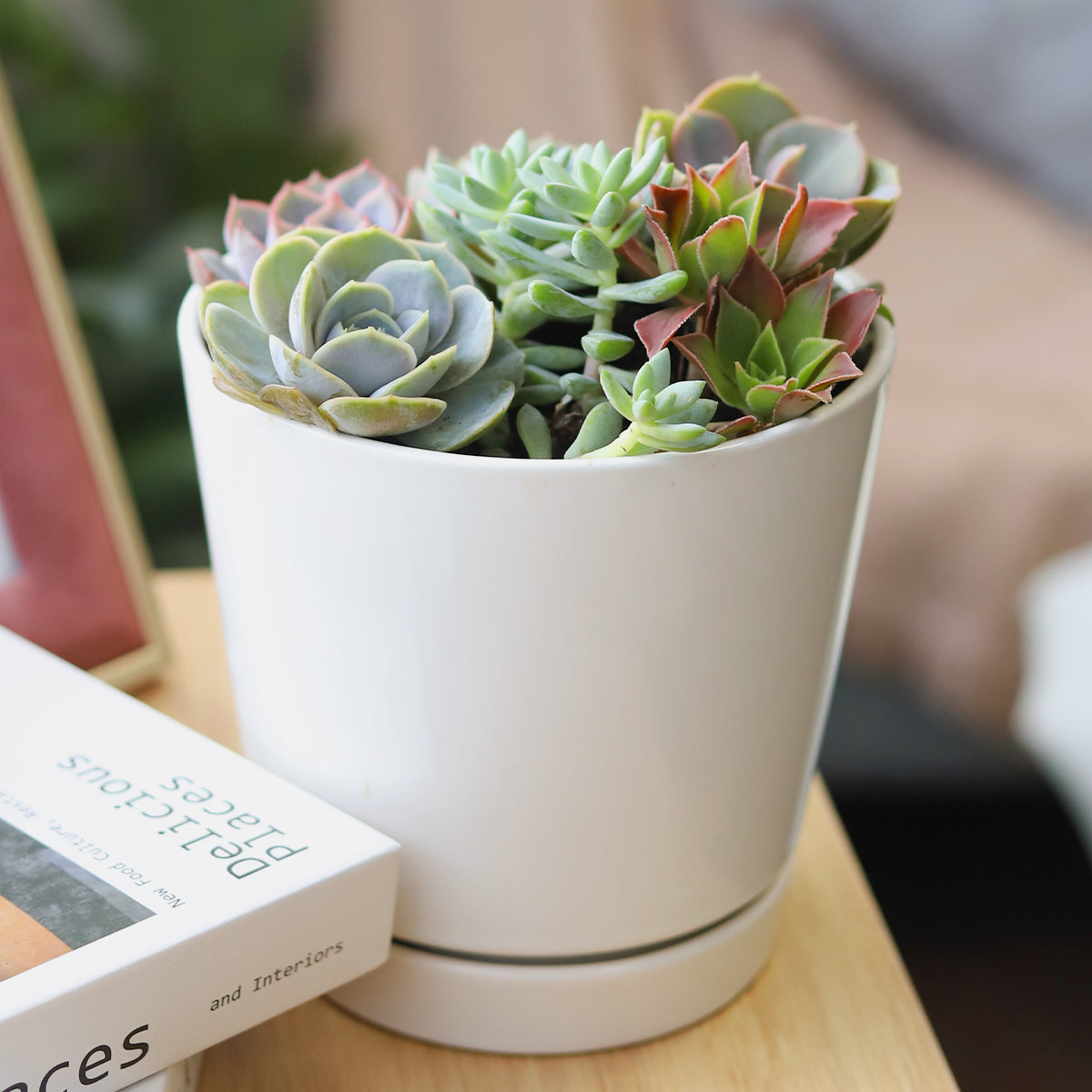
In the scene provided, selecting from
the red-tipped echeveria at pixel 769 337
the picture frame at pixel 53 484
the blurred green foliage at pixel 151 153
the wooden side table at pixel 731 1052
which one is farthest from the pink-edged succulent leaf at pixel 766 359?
the blurred green foliage at pixel 151 153

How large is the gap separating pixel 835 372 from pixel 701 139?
0.11 m

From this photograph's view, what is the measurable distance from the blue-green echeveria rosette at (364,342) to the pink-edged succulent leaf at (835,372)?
8 cm

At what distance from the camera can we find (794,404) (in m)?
0.31

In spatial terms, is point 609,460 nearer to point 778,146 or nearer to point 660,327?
point 660,327

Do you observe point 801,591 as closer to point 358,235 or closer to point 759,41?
point 358,235

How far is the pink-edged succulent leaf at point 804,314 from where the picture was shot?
12.8 inches

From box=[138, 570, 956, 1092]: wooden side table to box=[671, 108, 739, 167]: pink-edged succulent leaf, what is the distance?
0.27 meters

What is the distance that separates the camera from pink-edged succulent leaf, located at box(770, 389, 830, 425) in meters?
0.30

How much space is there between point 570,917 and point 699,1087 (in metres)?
0.08

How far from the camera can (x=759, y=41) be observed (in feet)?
4.30

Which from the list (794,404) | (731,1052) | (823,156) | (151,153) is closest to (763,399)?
(794,404)

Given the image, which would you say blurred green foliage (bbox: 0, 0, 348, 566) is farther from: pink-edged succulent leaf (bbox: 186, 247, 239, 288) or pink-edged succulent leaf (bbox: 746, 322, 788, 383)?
pink-edged succulent leaf (bbox: 746, 322, 788, 383)

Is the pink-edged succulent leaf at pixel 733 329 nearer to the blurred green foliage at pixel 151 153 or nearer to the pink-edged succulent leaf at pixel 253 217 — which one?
the pink-edged succulent leaf at pixel 253 217

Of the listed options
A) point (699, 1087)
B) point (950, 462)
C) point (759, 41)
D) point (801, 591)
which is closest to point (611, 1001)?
point (699, 1087)
